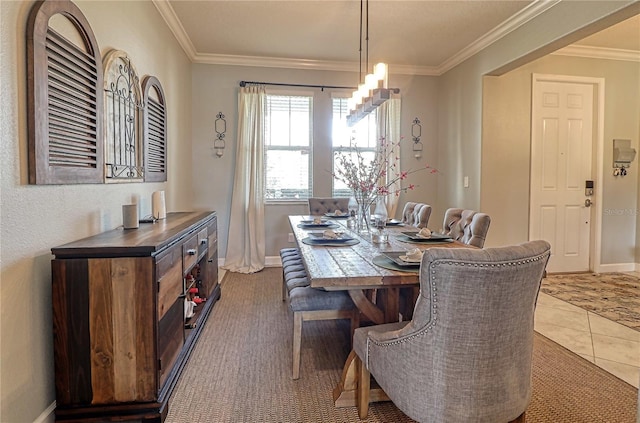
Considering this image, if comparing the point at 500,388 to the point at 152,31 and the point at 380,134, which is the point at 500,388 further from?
the point at 380,134

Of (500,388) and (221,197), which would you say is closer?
(500,388)

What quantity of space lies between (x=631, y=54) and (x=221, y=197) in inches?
211

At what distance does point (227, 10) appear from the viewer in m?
3.39

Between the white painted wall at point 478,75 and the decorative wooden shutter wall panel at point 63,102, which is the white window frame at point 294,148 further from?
the decorative wooden shutter wall panel at point 63,102

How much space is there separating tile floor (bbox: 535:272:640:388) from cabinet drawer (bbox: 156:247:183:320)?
2.59 meters

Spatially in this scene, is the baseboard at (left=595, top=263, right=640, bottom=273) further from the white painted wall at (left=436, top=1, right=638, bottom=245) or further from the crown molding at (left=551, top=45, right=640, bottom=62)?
the crown molding at (left=551, top=45, right=640, bottom=62)

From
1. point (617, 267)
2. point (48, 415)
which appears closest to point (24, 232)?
point (48, 415)

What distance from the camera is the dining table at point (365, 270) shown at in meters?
1.56

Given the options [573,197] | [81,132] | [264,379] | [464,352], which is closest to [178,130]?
[81,132]

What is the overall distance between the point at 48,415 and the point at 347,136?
13.7ft

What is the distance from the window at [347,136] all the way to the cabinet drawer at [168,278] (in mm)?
3193

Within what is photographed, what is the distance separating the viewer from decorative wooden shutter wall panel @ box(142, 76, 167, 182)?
286 cm

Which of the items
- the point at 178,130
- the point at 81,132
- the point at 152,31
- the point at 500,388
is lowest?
the point at 500,388

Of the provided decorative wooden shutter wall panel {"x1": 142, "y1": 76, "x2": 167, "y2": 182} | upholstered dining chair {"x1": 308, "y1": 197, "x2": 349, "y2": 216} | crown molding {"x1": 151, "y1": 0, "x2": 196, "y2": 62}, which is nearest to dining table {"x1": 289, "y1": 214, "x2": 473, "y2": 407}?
decorative wooden shutter wall panel {"x1": 142, "y1": 76, "x2": 167, "y2": 182}
